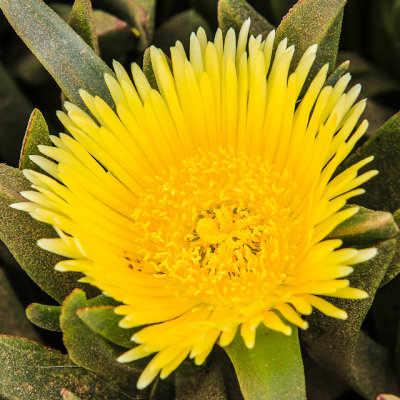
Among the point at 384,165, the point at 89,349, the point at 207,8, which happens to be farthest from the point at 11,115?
the point at 384,165

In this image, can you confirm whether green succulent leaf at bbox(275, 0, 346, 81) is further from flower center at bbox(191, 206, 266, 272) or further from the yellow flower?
flower center at bbox(191, 206, 266, 272)


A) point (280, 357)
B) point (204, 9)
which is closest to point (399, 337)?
point (280, 357)

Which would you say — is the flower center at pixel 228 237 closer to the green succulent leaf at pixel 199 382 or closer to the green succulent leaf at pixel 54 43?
the green succulent leaf at pixel 199 382

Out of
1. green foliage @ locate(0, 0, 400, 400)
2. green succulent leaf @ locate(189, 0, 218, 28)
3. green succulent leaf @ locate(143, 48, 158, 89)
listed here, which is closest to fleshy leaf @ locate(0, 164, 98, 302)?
green foliage @ locate(0, 0, 400, 400)

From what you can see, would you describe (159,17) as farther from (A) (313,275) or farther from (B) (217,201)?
(A) (313,275)

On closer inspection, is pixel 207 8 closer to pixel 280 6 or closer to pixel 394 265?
pixel 280 6
